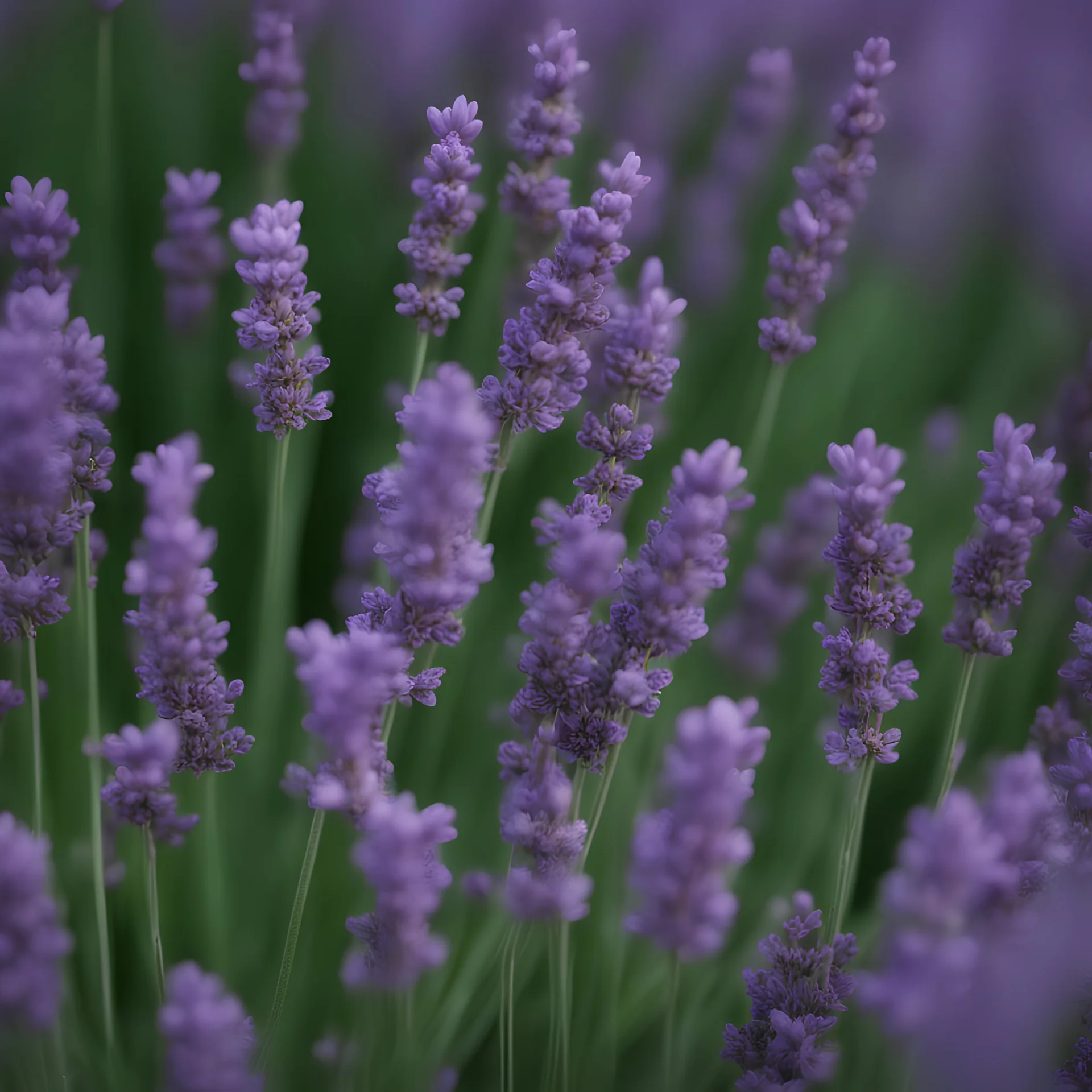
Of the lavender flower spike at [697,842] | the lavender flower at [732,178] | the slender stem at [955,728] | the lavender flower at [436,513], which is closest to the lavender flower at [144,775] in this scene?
the lavender flower at [436,513]

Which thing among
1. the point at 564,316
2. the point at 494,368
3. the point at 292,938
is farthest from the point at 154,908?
the point at 494,368

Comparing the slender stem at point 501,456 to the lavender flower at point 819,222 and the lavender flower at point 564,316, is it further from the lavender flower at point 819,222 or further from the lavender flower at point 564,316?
the lavender flower at point 819,222

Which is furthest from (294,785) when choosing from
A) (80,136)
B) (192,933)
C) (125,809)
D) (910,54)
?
(910,54)

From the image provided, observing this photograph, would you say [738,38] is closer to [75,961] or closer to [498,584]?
[498,584]

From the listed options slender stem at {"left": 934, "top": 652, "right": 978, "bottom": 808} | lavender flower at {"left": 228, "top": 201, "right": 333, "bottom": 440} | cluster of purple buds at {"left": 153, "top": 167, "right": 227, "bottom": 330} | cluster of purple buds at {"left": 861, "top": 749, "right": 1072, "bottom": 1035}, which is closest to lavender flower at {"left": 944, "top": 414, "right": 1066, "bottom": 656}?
slender stem at {"left": 934, "top": 652, "right": 978, "bottom": 808}

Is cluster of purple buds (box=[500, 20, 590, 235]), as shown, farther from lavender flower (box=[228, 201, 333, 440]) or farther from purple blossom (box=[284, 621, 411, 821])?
purple blossom (box=[284, 621, 411, 821])
